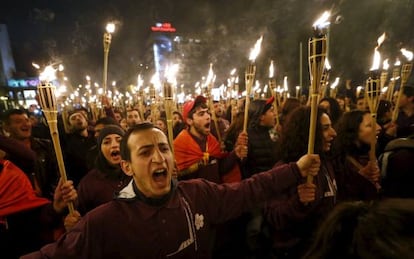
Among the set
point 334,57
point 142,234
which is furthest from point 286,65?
point 142,234

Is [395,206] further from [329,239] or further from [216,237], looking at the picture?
[216,237]

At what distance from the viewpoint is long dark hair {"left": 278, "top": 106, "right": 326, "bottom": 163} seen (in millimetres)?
2861

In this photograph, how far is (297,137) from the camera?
293 cm

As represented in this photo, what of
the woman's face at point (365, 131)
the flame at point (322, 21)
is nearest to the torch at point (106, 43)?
the flame at point (322, 21)

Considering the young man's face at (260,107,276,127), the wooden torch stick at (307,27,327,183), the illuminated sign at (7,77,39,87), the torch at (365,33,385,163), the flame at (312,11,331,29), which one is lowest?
the young man's face at (260,107,276,127)

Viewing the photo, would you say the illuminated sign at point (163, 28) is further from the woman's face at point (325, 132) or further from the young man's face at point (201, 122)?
the woman's face at point (325, 132)

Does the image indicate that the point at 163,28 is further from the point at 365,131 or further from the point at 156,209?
the point at 156,209

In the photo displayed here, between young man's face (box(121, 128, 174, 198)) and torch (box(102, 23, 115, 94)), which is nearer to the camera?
young man's face (box(121, 128, 174, 198))

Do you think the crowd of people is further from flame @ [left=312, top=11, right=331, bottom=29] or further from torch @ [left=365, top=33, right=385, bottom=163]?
flame @ [left=312, top=11, right=331, bottom=29]

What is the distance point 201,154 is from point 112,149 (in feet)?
3.87

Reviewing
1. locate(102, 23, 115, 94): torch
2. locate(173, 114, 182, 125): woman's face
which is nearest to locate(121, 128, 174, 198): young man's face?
locate(102, 23, 115, 94): torch

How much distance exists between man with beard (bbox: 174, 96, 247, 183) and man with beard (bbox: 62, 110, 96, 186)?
213 centimetres

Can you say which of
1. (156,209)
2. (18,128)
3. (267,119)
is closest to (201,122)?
(267,119)

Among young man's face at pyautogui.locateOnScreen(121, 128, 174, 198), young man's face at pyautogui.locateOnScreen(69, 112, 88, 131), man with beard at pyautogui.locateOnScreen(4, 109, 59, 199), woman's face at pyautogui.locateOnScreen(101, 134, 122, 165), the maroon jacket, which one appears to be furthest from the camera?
young man's face at pyautogui.locateOnScreen(69, 112, 88, 131)
